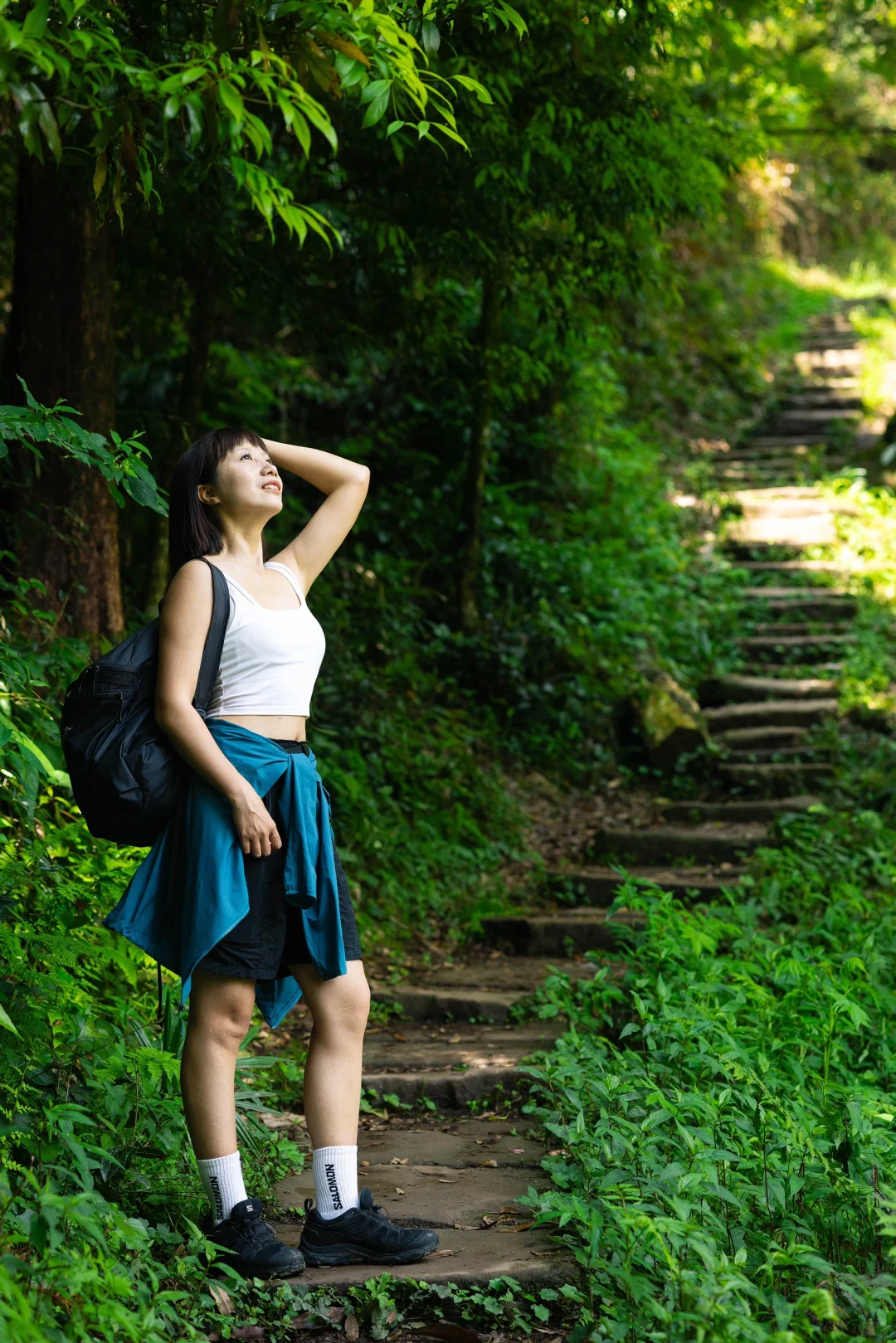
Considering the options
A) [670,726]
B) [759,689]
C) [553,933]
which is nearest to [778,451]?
[759,689]

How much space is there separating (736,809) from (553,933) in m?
1.69

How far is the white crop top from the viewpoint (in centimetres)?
265

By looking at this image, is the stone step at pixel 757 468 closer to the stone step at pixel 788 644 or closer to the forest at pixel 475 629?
the forest at pixel 475 629

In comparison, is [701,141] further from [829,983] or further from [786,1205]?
[786,1205]

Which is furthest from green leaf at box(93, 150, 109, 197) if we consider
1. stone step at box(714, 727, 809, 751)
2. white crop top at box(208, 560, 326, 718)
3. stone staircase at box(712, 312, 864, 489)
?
stone staircase at box(712, 312, 864, 489)

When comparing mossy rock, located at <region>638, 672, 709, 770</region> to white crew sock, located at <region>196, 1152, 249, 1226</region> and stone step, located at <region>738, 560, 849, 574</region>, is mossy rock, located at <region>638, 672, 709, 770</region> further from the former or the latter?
white crew sock, located at <region>196, 1152, 249, 1226</region>

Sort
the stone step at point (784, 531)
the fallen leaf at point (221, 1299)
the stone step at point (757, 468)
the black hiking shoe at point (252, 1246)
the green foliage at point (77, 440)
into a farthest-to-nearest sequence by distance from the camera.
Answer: the stone step at point (757, 468) < the stone step at point (784, 531) < the green foliage at point (77, 440) < the black hiking shoe at point (252, 1246) < the fallen leaf at point (221, 1299)

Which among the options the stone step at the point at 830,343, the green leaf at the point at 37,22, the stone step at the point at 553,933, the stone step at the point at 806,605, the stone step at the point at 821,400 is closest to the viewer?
the green leaf at the point at 37,22

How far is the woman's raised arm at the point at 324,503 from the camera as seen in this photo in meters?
2.95

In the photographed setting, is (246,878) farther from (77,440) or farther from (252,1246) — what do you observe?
(77,440)

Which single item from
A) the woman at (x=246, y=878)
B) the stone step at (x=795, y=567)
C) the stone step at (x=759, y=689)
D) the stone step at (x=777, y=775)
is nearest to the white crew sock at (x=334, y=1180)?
the woman at (x=246, y=878)

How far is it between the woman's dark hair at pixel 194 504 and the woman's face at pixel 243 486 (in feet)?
0.05

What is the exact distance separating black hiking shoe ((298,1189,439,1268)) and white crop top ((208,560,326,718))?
3.71 ft

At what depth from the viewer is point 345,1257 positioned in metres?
2.60
